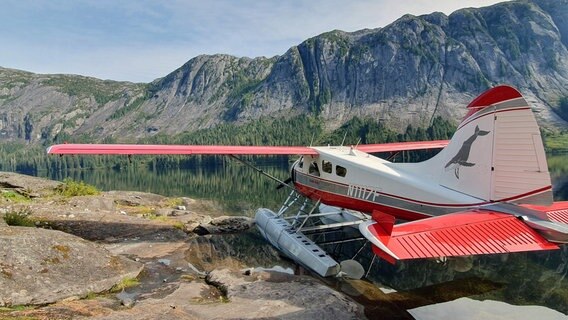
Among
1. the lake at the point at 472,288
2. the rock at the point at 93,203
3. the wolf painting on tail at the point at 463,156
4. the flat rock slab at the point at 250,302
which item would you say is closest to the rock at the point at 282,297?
the flat rock slab at the point at 250,302

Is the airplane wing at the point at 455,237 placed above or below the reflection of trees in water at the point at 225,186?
above

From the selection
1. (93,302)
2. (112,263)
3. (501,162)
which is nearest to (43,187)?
(112,263)

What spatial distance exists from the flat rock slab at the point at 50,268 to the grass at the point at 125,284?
0.24 ft

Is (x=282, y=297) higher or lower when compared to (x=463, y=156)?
lower

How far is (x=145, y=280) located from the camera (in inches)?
371

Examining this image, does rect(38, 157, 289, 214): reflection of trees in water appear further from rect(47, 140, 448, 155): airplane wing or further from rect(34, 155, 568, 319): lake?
rect(34, 155, 568, 319): lake

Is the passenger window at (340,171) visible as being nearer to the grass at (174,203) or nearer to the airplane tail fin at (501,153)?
the airplane tail fin at (501,153)

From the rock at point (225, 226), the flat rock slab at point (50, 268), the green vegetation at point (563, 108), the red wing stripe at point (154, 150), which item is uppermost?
the green vegetation at point (563, 108)

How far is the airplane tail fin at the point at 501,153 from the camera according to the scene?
6.97 meters

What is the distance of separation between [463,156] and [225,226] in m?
10.3

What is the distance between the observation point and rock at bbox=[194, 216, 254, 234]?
51.1ft

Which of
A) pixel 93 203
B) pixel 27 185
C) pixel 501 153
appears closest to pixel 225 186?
pixel 27 185

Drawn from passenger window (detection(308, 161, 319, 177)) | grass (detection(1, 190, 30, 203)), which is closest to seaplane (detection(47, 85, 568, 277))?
passenger window (detection(308, 161, 319, 177))

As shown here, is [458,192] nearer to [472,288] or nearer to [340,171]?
[472,288]
